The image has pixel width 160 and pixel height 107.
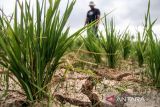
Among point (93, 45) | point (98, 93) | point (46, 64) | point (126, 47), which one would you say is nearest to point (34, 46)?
point (46, 64)

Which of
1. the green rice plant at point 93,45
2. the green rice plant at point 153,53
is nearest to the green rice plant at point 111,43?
the green rice plant at point 93,45

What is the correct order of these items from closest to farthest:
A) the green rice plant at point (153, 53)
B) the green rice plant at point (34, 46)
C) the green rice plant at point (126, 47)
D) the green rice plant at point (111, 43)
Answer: the green rice plant at point (34, 46) → the green rice plant at point (153, 53) → the green rice plant at point (111, 43) → the green rice plant at point (126, 47)

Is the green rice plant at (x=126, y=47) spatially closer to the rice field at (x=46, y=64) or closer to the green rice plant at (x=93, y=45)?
the green rice plant at (x=93, y=45)

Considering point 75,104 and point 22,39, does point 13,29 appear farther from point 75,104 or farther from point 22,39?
point 75,104

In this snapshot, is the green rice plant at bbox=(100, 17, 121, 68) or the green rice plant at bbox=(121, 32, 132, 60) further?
the green rice plant at bbox=(121, 32, 132, 60)

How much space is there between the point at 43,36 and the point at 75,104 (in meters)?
0.42

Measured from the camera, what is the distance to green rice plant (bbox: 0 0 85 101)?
163 cm

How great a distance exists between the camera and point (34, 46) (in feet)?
5.53

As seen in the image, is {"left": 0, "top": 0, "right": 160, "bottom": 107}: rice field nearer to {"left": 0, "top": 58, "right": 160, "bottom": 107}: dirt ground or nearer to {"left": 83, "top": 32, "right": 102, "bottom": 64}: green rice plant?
{"left": 0, "top": 58, "right": 160, "bottom": 107}: dirt ground

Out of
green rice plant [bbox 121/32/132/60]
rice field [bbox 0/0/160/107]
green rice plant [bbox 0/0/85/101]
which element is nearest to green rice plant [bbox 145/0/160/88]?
rice field [bbox 0/0/160/107]

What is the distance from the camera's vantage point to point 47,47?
174 cm

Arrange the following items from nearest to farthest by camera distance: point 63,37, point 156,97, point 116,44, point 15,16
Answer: point 15,16
point 63,37
point 156,97
point 116,44

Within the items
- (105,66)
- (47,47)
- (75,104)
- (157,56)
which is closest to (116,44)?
(105,66)

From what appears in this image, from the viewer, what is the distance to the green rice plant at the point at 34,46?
5.36 ft
